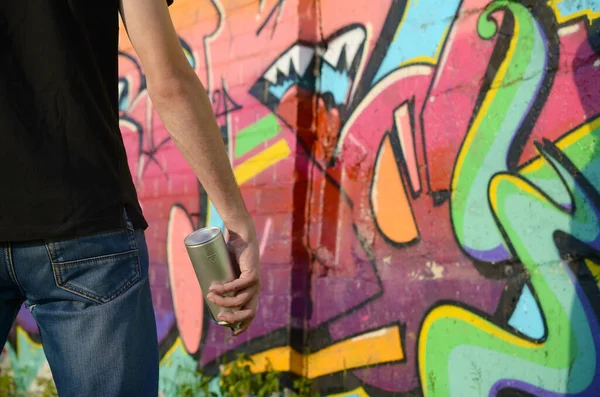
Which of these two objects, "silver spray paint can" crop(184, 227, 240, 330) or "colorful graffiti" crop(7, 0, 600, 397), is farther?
"colorful graffiti" crop(7, 0, 600, 397)

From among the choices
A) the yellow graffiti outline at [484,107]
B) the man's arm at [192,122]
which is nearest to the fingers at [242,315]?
the man's arm at [192,122]

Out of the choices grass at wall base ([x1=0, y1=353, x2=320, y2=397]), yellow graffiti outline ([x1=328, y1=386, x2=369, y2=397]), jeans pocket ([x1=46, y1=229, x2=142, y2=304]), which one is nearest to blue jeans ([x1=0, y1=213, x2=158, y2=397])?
jeans pocket ([x1=46, y1=229, x2=142, y2=304])

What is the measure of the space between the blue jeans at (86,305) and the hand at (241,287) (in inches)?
6.3

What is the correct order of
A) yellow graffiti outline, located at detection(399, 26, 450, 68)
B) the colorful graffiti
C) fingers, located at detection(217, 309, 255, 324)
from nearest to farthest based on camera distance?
fingers, located at detection(217, 309, 255, 324) → the colorful graffiti → yellow graffiti outline, located at detection(399, 26, 450, 68)

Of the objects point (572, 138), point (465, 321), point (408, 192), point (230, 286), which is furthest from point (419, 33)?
point (230, 286)

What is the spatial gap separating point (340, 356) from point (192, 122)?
6.81 feet

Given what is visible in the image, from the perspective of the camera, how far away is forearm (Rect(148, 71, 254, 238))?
153 centimetres

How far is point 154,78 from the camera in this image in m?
1.51

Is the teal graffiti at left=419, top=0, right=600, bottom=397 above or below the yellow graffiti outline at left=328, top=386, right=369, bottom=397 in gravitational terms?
above

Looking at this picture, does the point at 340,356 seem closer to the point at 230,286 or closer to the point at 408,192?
the point at 408,192

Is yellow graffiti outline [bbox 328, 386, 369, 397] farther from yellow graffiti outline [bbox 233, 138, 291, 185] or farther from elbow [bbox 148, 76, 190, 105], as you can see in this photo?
elbow [bbox 148, 76, 190, 105]

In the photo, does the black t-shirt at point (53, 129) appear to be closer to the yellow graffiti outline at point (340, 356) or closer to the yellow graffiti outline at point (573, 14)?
the yellow graffiti outline at point (573, 14)

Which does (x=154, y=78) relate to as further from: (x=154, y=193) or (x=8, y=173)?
(x=154, y=193)

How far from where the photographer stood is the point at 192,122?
1.54 meters
